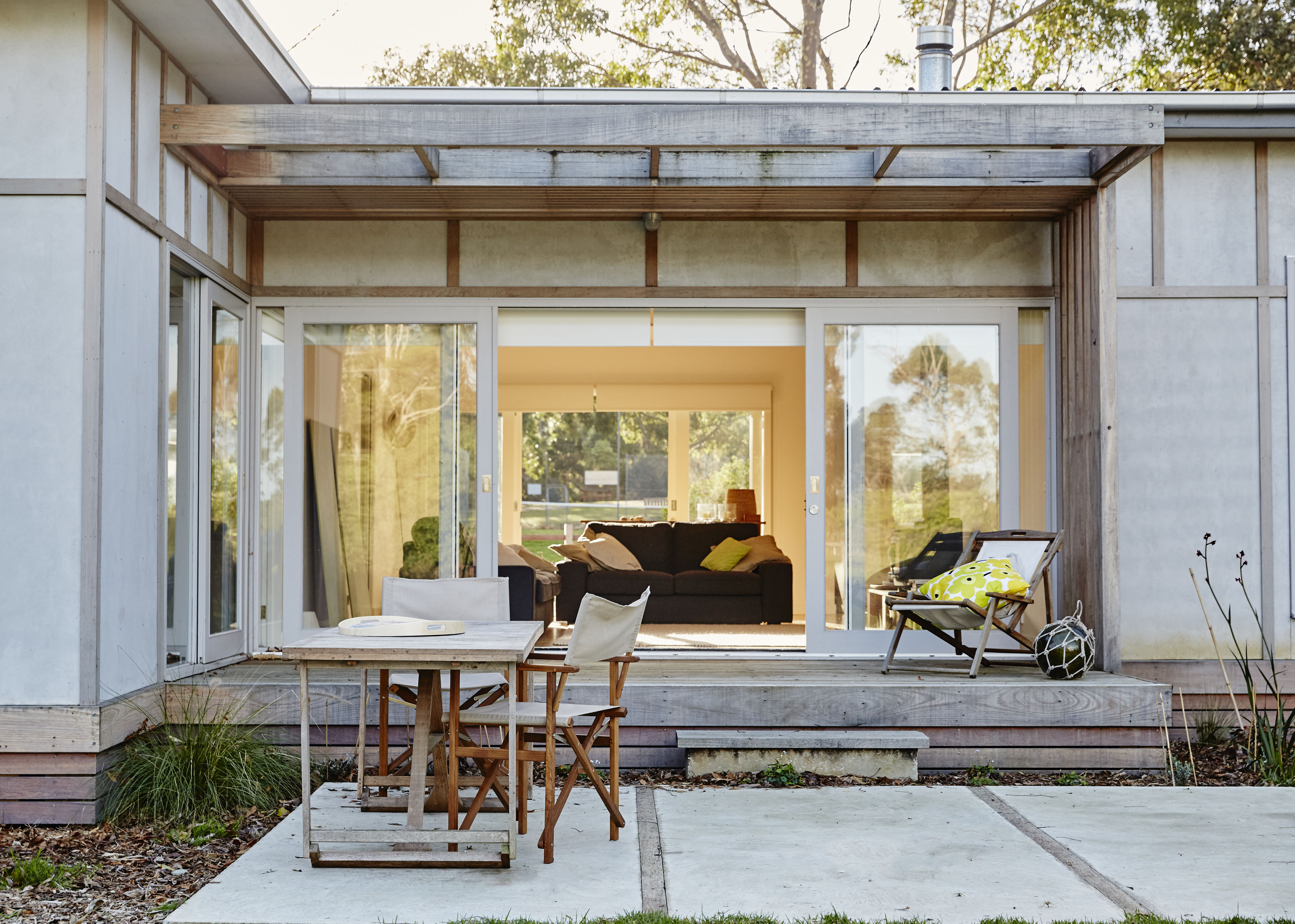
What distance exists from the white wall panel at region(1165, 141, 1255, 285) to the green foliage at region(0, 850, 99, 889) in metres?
5.71

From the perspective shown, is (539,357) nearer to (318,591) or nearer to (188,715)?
(318,591)

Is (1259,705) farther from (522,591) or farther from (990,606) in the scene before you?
(522,591)

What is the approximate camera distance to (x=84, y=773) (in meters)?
4.36

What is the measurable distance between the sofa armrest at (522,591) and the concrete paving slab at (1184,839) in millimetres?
3718

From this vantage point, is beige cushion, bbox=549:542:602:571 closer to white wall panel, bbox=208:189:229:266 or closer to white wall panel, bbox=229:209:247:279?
white wall panel, bbox=229:209:247:279

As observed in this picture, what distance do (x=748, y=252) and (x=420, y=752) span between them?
3.75 meters

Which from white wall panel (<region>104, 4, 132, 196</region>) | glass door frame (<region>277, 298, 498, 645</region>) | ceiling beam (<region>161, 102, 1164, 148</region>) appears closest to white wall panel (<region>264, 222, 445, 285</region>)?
glass door frame (<region>277, 298, 498, 645</region>)

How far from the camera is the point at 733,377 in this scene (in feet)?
41.7

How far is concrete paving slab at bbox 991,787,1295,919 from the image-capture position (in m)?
3.45

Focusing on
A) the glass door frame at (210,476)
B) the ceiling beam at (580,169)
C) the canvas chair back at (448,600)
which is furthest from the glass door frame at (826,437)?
the glass door frame at (210,476)

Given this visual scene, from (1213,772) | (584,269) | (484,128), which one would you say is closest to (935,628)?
(1213,772)

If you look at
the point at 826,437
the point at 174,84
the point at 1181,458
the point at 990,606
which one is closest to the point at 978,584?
the point at 990,606

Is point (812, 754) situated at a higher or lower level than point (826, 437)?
lower

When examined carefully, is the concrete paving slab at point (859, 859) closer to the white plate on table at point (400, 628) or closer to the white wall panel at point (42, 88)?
the white plate on table at point (400, 628)
